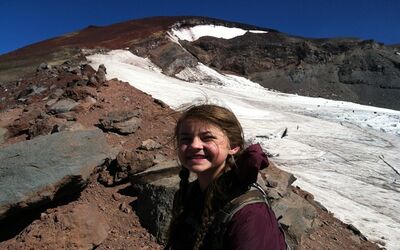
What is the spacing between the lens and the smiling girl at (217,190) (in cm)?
189

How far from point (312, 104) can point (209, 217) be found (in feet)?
78.3

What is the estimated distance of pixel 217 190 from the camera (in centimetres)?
215

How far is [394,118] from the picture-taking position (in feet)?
70.0

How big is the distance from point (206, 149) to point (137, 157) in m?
6.12

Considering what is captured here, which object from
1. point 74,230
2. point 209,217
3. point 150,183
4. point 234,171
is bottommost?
point 74,230

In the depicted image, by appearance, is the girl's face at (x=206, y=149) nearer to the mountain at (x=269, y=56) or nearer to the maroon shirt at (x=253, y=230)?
the maroon shirt at (x=253, y=230)

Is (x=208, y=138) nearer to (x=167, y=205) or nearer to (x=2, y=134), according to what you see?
(x=167, y=205)

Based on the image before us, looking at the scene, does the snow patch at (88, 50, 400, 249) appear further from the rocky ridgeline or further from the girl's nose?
the girl's nose

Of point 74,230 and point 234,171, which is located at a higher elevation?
point 234,171

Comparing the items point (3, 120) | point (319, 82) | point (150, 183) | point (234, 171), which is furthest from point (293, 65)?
point (234, 171)

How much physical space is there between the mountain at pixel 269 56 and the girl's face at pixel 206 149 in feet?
86.5

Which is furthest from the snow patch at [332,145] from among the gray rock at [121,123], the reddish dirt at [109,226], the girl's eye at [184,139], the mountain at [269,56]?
the girl's eye at [184,139]

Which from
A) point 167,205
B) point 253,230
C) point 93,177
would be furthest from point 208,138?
point 93,177

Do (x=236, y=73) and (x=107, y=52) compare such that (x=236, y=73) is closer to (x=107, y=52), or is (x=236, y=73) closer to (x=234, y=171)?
(x=107, y=52)
